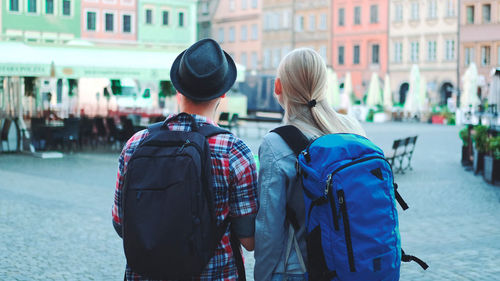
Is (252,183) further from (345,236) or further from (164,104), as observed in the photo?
(164,104)

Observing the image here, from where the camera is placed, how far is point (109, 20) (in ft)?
178

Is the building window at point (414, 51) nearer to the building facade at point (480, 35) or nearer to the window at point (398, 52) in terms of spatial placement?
the window at point (398, 52)

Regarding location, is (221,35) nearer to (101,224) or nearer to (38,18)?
(38,18)

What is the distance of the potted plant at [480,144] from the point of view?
14.6m

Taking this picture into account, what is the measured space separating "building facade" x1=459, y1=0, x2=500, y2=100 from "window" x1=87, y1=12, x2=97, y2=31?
78.2ft

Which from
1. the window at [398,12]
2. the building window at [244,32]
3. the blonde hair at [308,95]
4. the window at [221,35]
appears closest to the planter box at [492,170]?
the blonde hair at [308,95]

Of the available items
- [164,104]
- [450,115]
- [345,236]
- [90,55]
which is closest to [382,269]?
[345,236]

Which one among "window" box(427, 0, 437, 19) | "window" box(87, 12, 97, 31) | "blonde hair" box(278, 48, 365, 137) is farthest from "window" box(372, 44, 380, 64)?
"blonde hair" box(278, 48, 365, 137)

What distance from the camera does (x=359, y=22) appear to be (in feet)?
204

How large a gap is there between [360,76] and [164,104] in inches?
1036

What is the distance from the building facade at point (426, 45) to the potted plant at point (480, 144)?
128ft

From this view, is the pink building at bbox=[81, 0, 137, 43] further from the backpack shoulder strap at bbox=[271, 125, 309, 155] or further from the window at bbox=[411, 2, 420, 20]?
the backpack shoulder strap at bbox=[271, 125, 309, 155]

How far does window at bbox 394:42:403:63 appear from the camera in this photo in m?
58.7

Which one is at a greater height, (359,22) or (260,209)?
(359,22)
